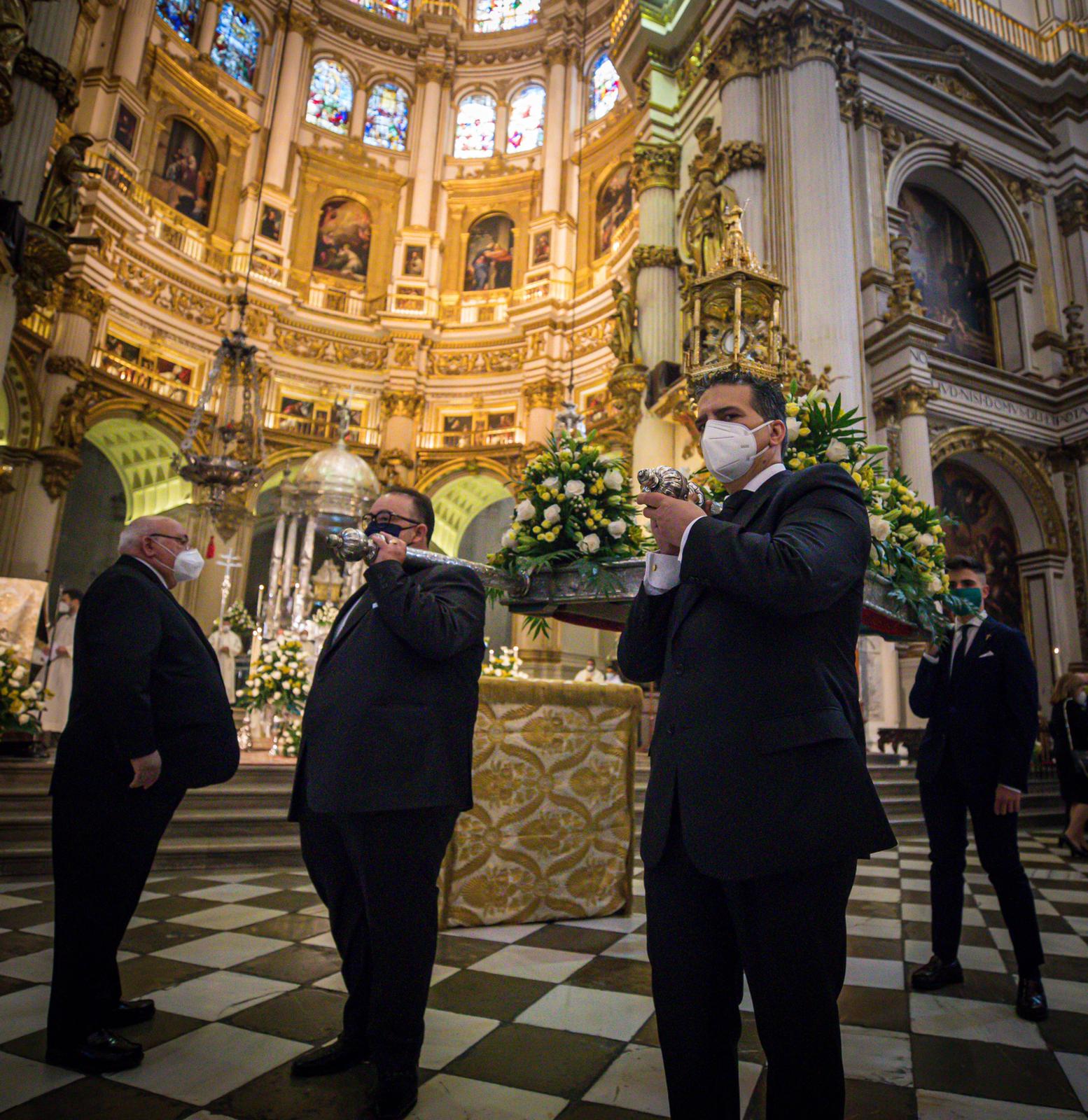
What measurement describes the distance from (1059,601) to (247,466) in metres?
11.3

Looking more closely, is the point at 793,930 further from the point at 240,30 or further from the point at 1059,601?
the point at 240,30

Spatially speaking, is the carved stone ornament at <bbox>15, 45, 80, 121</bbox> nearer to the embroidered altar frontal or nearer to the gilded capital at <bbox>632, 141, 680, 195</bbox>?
the gilded capital at <bbox>632, 141, 680, 195</bbox>

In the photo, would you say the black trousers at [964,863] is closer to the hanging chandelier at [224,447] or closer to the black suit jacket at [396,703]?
the black suit jacket at [396,703]

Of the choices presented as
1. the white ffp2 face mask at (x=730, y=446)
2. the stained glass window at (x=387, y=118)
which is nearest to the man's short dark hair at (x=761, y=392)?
the white ffp2 face mask at (x=730, y=446)

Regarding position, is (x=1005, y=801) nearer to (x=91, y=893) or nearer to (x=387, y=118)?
(x=91, y=893)

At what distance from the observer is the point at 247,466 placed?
8.85 metres

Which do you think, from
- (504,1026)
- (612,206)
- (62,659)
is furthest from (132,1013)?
(612,206)

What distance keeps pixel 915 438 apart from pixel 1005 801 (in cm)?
794

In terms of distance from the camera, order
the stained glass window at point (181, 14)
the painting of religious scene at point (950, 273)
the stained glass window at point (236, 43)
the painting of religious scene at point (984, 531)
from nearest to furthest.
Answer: the painting of religious scene at point (984, 531)
the painting of religious scene at point (950, 273)
the stained glass window at point (181, 14)
the stained glass window at point (236, 43)

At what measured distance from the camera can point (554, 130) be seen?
19469 mm

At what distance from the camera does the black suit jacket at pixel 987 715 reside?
2.72 metres

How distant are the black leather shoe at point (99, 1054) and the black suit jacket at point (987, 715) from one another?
2680 millimetres

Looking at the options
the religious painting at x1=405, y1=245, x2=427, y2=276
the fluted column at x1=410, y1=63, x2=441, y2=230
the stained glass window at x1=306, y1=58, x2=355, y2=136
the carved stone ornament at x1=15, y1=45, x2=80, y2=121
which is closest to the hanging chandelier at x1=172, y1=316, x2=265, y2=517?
the carved stone ornament at x1=15, y1=45, x2=80, y2=121

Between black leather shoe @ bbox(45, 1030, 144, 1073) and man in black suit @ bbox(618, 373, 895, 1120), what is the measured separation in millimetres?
1431
